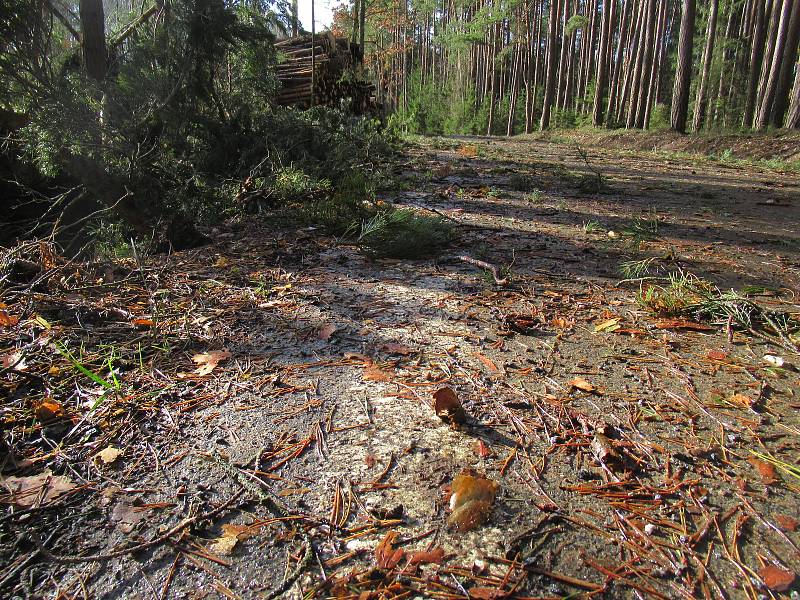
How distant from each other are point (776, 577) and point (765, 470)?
47 centimetres

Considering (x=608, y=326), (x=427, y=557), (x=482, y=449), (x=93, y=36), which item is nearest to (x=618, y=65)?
(x=93, y=36)

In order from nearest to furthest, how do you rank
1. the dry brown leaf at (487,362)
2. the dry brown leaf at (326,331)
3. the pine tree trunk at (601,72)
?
the dry brown leaf at (487,362), the dry brown leaf at (326,331), the pine tree trunk at (601,72)

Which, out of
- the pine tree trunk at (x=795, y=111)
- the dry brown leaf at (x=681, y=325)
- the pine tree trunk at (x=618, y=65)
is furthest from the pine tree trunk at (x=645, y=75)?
the dry brown leaf at (x=681, y=325)

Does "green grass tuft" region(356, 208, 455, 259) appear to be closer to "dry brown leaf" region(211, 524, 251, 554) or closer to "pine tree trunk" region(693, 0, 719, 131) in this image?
"dry brown leaf" region(211, 524, 251, 554)

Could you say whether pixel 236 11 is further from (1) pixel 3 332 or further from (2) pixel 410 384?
(2) pixel 410 384

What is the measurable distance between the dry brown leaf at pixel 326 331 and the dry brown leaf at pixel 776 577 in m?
1.92

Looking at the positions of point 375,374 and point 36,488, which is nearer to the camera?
point 36,488

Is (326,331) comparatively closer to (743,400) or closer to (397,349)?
(397,349)

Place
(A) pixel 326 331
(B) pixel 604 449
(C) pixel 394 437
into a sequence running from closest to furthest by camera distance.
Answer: (B) pixel 604 449
(C) pixel 394 437
(A) pixel 326 331

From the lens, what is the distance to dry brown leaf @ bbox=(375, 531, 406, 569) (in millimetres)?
1230

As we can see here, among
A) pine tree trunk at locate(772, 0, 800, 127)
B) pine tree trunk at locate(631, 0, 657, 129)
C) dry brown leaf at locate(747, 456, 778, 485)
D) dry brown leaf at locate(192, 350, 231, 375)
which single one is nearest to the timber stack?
dry brown leaf at locate(192, 350, 231, 375)

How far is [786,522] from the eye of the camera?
1.35m

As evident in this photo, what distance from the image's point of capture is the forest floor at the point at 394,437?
124 cm

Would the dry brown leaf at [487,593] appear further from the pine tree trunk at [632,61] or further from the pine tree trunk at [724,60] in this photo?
the pine tree trunk at [724,60]
